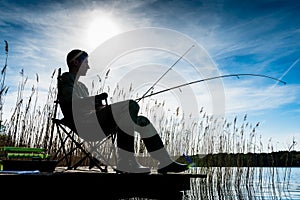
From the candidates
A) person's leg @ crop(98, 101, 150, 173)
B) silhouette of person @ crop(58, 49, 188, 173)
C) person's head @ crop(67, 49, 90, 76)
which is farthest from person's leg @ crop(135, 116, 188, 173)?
person's head @ crop(67, 49, 90, 76)

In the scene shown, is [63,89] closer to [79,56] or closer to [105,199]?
[79,56]

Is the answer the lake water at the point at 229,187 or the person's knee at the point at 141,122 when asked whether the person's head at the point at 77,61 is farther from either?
the lake water at the point at 229,187

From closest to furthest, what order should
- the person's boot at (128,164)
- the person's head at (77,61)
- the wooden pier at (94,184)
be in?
the wooden pier at (94,184)
the person's boot at (128,164)
the person's head at (77,61)

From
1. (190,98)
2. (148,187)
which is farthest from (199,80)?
(148,187)

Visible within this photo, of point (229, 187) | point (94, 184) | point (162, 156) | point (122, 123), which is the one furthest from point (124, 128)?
point (229, 187)

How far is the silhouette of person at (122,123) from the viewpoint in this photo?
297 cm

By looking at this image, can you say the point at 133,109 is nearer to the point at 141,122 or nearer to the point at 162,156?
the point at 141,122

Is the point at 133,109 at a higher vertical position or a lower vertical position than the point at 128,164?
higher

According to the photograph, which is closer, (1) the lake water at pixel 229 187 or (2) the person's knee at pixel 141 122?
(2) the person's knee at pixel 141 122

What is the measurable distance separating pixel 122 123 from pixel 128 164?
1.32 feet

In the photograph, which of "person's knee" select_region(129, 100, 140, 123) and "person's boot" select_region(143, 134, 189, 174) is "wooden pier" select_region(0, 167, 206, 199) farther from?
"person's knee" select_region(129, 100, 140, 123)

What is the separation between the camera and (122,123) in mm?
3008

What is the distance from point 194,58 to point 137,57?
870mm

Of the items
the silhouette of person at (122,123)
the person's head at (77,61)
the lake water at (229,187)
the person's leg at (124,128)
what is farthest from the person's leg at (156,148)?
the lake water at (229,187)
